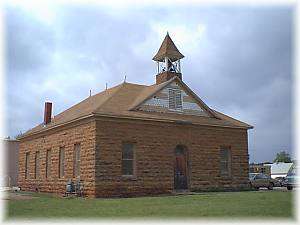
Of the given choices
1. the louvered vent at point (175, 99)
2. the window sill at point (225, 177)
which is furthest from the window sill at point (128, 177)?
the window sill at point (225, 177)

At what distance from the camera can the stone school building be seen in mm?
25344

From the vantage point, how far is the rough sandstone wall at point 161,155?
82.6 ft

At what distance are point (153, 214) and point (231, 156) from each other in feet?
57.1

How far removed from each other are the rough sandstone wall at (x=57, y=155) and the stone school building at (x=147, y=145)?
6cm

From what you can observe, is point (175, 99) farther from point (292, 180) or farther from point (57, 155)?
point (292, 180)

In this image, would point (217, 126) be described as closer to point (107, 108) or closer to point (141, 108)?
point (141, 108)

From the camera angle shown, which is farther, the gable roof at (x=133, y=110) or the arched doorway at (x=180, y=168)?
the arched doorway at (x=180, y=168)

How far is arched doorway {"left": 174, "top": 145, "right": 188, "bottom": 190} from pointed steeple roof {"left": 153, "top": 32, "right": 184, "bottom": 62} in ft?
26.0

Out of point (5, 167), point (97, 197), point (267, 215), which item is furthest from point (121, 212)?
point (5, 167)

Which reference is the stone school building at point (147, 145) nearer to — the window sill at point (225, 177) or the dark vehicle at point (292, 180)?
the window sill at point (225, 177)

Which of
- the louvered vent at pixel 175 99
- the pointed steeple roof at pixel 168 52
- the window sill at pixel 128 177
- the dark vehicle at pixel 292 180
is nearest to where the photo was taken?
the window sill at pixel 128 177

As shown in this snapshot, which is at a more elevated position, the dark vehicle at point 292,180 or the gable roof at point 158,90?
the gable roof at point 158,90

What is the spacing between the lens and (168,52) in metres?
33.0

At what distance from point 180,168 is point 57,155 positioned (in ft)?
28.3
